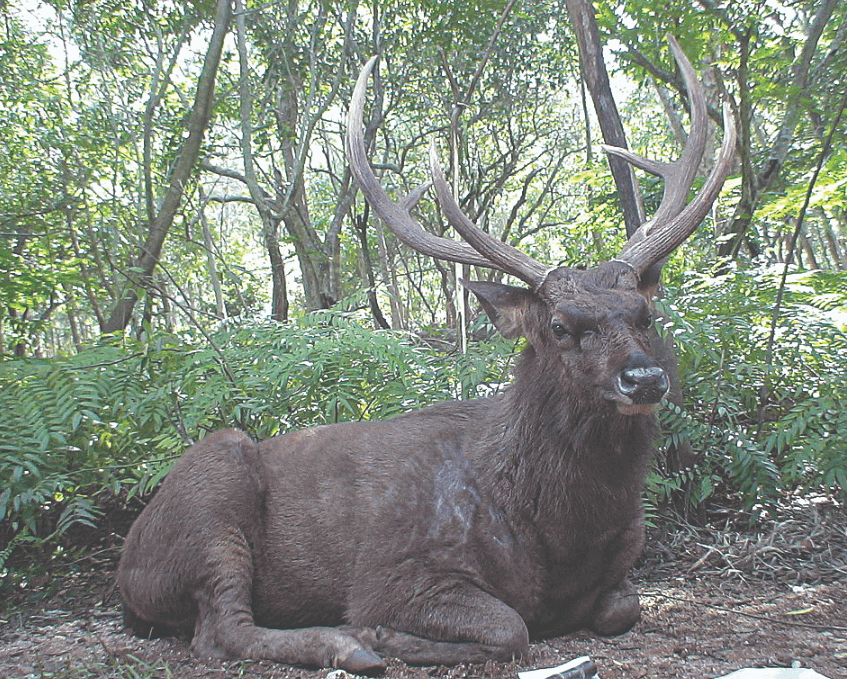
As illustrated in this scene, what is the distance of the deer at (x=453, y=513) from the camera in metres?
3.46

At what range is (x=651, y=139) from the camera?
23656 mm

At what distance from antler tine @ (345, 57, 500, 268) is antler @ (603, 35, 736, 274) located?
0.98 m

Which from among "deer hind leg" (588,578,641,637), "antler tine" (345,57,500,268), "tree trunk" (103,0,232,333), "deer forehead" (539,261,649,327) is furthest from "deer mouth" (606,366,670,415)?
"tree trunk" (103,0,232,333)

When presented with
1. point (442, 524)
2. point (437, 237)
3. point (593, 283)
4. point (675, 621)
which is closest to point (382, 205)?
point (437, 237)

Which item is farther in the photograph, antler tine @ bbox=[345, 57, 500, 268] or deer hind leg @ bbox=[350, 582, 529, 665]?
antler tine @ bbox=[345, 57, 500, 268]

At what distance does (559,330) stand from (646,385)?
2.04 ft

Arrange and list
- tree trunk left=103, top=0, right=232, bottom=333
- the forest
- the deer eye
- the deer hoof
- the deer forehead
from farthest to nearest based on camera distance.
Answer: tree trunk left=103, top=0, right=232, bottom=333 < the forest < the deer eye < the deer forehead < the deer hoof

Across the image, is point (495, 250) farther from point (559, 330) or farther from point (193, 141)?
point (193, 141)

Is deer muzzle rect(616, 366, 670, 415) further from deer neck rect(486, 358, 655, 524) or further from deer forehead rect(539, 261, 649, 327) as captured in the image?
deer forehead rect(539, 261, 649, 327)

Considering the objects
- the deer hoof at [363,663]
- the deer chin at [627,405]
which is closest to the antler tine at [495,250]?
the deer chin at [627,405]

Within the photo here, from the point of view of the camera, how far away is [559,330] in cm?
368

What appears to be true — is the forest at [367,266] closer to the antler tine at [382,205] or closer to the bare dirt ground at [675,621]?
the bare dirt ground at [675,621]

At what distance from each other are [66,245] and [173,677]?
858 centimetres

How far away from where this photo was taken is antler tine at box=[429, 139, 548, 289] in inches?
159
